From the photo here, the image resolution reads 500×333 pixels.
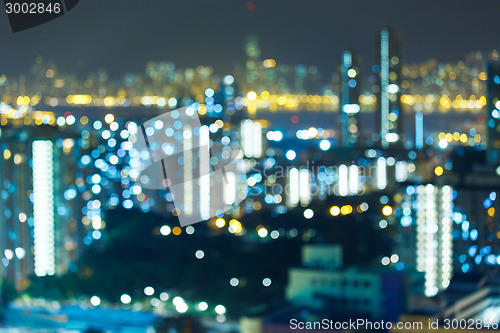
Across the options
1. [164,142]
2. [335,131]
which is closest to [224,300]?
[164,142]

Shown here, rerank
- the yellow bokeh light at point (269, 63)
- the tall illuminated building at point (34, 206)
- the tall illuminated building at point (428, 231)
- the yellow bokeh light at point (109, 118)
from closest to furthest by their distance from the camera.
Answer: the tall illuminated building at point (428, 231) < the tall illuminated building at point (34, 206) < the yellow bokeh light at point (269, 63) < the yellow bokeh light at point (109, 118)

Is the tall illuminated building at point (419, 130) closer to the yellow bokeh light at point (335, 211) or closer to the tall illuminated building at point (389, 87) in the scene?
the tall illuminated building at point (389, 87)

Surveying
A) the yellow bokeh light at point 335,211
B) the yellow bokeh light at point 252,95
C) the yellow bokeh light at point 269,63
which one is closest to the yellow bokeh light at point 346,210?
the yellow bokeh light at point 335,211

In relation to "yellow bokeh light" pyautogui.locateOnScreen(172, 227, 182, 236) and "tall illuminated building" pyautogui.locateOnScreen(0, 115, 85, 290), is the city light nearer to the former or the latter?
"tall illuminated building" pyautogui.locateOnScreen(0, 115, 85, 290)

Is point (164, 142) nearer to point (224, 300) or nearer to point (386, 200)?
point (386, 200)

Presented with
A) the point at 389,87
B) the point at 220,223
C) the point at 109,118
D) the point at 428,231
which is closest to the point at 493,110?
the point at 428,231

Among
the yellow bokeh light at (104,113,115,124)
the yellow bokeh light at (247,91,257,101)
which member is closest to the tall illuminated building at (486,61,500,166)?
the yellow bokeh light at (247,91,257,101)

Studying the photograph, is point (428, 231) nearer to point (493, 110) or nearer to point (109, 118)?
point (493, 110)
